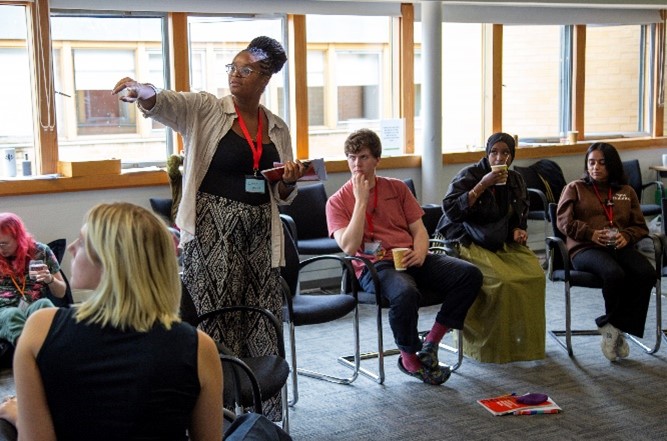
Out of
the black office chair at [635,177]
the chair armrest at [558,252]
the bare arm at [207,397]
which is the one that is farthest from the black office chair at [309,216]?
the bare arm at [207,397]

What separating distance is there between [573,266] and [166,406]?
3.40m

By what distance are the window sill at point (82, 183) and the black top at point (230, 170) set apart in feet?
7.97

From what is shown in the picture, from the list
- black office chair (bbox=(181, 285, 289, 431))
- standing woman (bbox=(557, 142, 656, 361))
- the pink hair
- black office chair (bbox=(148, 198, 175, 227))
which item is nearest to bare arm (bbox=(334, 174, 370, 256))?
black office chair (bbox=(181, 285, 289, 431))

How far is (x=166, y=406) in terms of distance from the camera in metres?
1.82

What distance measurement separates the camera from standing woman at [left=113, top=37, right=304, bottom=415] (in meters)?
3.29

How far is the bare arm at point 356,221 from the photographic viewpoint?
422 centimetres

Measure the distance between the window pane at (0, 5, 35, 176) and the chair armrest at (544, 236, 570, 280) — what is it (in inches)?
130

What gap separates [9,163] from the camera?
5383mm

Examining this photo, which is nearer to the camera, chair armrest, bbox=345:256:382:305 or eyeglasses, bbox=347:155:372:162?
chair armrest, bbox=345:256:382:305

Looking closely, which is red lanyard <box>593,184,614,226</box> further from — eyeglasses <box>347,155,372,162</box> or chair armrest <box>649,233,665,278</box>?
eyeglasses <box>347,155,372,162</box>

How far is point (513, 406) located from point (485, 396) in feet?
0.70

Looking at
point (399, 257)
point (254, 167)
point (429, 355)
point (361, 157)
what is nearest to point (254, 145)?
point (254, 167)

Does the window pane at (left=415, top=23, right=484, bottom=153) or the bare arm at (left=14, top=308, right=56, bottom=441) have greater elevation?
the window pane at (left=415, top=23, right=484, bottom=153)

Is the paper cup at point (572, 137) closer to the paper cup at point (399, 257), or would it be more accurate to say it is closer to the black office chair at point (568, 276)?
the black office chair at point (568, 276)
